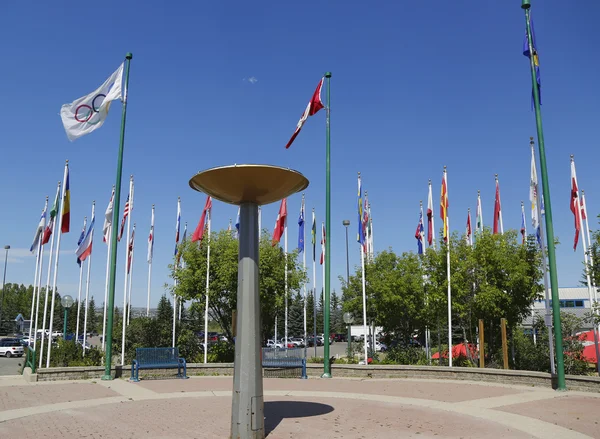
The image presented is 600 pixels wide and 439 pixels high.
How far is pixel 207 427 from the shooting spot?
9086 mm

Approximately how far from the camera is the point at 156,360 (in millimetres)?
16781

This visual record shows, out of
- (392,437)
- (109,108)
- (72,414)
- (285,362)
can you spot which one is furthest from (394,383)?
(109,108)

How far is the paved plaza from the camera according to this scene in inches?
343

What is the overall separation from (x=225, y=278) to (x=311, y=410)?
545 inches

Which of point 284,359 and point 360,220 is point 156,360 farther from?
point 360,220

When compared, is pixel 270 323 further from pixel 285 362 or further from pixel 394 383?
pixel 394 383

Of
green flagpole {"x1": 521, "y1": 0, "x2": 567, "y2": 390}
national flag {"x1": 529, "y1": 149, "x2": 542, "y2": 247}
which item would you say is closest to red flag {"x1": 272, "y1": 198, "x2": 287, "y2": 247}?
national flag {"x1": 529, "y1": 149, "x2": 542, "y2": 247}

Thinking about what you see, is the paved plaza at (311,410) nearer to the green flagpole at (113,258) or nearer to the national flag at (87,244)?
the green flagpole at (113,258)

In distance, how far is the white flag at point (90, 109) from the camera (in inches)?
603

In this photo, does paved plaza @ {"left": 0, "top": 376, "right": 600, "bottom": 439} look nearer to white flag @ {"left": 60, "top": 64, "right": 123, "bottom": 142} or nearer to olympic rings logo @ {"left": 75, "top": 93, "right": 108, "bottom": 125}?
white flag @ {"left": 60, "top": 64, "right": 123, "bottom": 142}

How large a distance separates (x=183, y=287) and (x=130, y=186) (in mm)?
6118

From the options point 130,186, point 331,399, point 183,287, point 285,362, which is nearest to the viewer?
point 331,399

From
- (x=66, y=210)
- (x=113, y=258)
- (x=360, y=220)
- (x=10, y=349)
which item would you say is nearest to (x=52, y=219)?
(x=66, y=210)

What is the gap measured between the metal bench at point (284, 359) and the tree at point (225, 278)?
20.2ft
